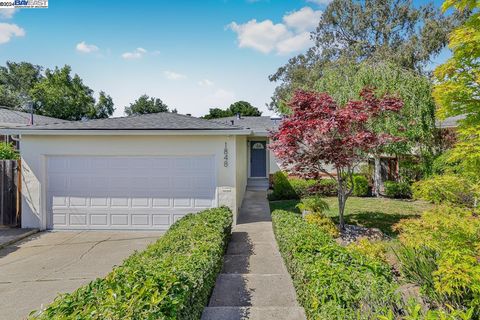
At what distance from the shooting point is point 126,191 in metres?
9.01

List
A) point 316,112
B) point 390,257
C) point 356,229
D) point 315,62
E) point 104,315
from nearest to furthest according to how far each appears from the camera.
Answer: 1. point 104,315
2. point 390,257
3. point 316,112
4. point 356,229
5. point 315,62

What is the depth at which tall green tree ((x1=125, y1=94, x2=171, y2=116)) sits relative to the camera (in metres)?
55.8

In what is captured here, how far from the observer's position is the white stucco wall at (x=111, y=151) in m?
8.82

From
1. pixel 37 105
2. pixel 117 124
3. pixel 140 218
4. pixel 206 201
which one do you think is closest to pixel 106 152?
pixel 117 124

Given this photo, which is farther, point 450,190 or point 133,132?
point 133,132

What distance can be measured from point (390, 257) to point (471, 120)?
317 centimetres

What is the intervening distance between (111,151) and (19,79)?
4813cm

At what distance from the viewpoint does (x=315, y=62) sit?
27.4m

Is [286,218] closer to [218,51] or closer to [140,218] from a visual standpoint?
[140,218]

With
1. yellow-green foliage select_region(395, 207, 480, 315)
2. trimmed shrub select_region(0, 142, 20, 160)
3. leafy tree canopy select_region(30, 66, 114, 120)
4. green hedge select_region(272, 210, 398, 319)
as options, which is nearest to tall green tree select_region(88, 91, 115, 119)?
leafy tree canopy select_region(30, 66, 114, 120)

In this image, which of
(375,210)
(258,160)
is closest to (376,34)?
(258,160)

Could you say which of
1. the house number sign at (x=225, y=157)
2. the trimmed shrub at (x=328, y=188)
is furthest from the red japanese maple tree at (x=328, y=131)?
the trimmed shrub at (x=328, y=188)

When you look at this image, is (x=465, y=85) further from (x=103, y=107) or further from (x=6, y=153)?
(x=103, y=107)

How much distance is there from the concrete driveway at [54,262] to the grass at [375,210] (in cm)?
642
